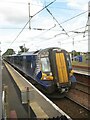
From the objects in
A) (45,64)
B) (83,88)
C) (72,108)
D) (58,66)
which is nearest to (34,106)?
(72,108)

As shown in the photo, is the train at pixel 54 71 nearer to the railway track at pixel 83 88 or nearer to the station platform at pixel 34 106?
the railway track at pixel 83 88

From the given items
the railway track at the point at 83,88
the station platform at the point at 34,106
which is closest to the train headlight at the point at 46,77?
the railway track at the point at 83,88

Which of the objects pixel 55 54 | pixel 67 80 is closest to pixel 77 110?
pixel 67 80

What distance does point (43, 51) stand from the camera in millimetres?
15234

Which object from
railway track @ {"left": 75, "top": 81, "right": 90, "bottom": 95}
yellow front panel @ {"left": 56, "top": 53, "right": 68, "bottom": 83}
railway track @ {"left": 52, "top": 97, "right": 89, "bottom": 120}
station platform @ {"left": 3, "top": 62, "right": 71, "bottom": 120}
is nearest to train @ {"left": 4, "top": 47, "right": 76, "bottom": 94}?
yellow front panel @ {"left": 56, "top": 53, "right": 68, "bottom": 83}

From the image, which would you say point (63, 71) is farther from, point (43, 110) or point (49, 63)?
point (43, 110)

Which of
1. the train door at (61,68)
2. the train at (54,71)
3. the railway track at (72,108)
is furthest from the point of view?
the train door at (61,68)

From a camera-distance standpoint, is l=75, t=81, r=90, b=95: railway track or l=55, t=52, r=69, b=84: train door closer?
l=55, t=52, r=69, b=84: train door

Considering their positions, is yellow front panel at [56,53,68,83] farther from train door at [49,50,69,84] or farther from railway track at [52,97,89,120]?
railway track at [52,97,89,120]

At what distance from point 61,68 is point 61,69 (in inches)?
2.2

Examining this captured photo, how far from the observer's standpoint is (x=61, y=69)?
1443 centimetres

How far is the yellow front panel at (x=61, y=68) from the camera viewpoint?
46.8 feet

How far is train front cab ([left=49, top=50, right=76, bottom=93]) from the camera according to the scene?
557 inches

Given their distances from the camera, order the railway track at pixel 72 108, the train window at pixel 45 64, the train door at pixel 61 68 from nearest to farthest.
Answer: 1. the railway track at pixel 72 108
2. the train door at pixel 61 68
3. the train window at pixel 45 64
